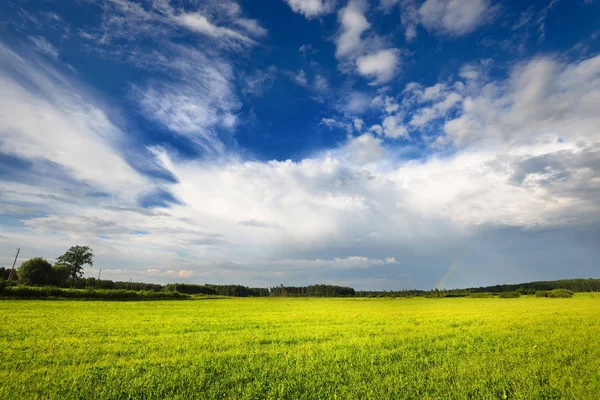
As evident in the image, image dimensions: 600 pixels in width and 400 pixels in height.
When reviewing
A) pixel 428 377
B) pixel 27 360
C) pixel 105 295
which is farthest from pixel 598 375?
pixel 105 295

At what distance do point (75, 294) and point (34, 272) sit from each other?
4654cm

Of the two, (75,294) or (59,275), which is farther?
(59,275)

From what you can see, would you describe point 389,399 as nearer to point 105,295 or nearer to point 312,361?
point 312,361

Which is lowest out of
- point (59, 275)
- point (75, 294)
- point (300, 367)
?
point (300, 367)

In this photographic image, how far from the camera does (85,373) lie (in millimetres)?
11047

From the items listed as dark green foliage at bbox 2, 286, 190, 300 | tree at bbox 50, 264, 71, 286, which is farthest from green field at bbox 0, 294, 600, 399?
tree at bbox 50, 264, 71, 286

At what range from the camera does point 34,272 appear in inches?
3991

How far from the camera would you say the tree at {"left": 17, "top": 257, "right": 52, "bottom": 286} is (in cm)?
10100

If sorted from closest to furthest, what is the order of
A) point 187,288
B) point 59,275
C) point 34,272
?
1. point 34,272
2. point 59,275
3. point 187,288

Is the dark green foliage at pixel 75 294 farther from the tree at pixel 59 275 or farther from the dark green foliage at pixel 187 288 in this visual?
the dark green foliage at pixel 187 288

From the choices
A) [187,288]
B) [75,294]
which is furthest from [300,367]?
[187,288]

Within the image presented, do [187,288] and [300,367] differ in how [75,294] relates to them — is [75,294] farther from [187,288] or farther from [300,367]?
[187,288]

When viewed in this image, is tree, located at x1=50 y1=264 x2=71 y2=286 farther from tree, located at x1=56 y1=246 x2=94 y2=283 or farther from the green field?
the green field

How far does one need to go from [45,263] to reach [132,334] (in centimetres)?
11347
